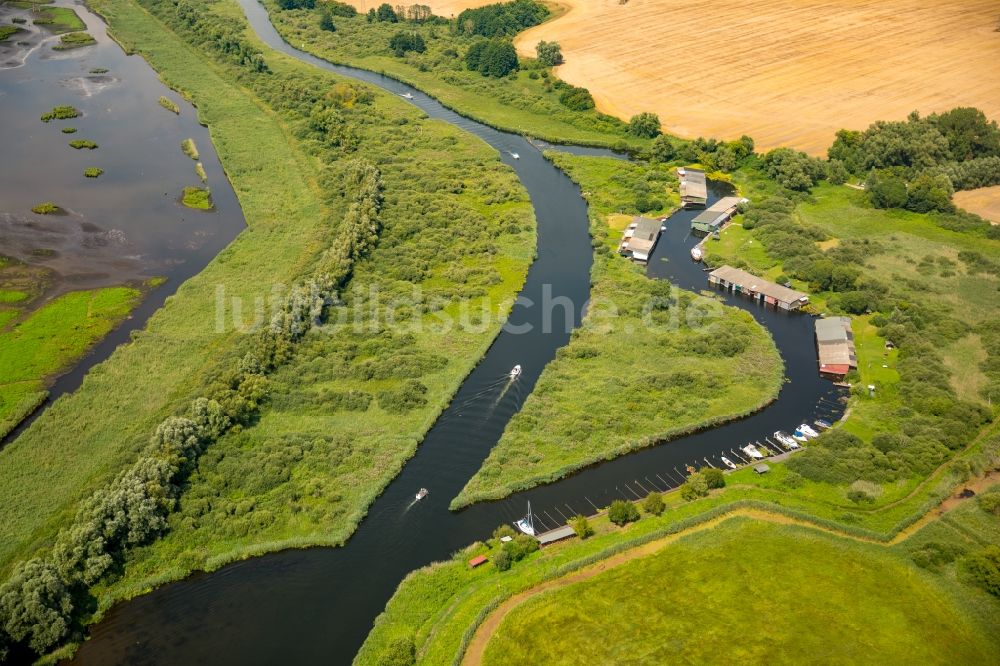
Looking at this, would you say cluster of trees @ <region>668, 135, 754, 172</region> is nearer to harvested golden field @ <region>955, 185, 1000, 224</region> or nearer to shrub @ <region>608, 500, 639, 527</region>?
harvested golden field @ <region>955, 185, 1000, 224</region>

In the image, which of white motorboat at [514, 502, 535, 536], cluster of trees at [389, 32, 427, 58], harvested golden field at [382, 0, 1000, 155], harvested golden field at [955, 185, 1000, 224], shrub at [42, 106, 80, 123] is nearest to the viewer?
white motorboat at [514, 502, 535, 536]

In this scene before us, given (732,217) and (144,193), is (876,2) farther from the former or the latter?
(144,193)

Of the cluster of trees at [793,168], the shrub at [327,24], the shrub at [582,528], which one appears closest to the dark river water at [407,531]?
the shrub at [582,528]

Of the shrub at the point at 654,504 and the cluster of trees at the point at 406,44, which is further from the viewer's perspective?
the cluster of trees at the point at 406,44

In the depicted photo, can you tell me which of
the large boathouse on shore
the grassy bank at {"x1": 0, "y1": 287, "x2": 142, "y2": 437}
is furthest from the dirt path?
the grassy bank at {"x1": 0, "y1": 287, "x2": 142, "y2": 437}

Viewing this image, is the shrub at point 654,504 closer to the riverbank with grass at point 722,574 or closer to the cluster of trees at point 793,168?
the riverbank with grass at point 722,574

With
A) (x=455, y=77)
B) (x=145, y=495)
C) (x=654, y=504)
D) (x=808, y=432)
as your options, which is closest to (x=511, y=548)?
(x=654, y=504)
